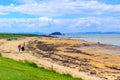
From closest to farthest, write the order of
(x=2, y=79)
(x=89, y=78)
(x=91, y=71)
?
(x=2, y=79) < (x=89, y=78) < (x=91, y=71)

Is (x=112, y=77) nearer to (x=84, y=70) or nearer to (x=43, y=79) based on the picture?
(x=84, y=70)

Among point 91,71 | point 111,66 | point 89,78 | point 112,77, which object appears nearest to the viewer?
point 89,78

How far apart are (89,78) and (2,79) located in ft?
53.9

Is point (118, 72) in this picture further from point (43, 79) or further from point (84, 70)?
point (43, 79)

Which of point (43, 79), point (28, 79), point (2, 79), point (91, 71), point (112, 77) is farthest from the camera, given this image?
point (91, 71)

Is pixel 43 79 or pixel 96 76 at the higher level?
pixel 43 79

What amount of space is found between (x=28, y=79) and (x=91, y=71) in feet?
67.1

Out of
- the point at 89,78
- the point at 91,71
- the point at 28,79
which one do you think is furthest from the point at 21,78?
the point at 91,71

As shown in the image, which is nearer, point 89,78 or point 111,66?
point 89,78

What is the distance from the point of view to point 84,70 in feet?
116

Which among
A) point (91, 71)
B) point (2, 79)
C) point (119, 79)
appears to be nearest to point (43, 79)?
point (2, 79)

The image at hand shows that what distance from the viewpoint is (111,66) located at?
40125 mm

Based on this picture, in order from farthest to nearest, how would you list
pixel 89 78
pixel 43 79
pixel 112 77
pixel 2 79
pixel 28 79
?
pixel 112 77
pixel 89 78
pixel 43 79
pixel 28 79
pixel 2 79

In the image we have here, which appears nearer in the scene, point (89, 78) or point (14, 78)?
point (14, 78)
